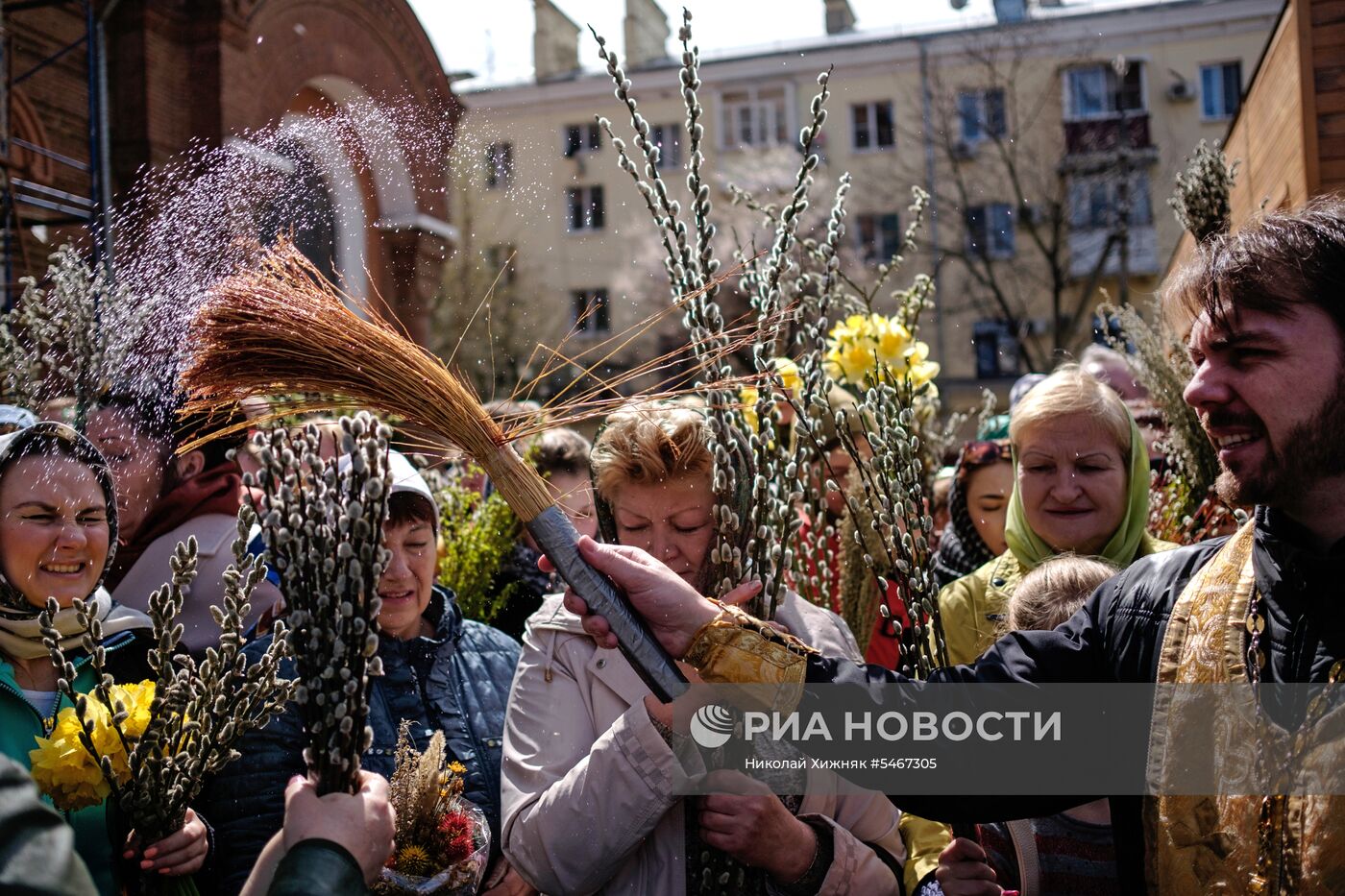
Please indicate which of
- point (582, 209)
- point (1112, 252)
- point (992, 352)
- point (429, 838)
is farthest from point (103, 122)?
point (992, 352)

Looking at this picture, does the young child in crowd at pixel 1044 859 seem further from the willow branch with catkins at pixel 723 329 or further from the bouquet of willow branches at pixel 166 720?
the bouquet of willow branches at pixel 166 720

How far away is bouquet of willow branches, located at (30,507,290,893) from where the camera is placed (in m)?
2.07

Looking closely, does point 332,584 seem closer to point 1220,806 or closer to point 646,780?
point 646,780

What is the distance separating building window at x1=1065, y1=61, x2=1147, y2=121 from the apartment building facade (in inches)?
1.6

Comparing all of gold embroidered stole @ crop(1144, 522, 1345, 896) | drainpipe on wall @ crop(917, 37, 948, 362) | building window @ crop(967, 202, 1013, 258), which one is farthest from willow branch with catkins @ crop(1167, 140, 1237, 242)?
building window @ crop(967, 202, 1013, 258)

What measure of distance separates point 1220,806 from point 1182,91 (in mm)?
26600

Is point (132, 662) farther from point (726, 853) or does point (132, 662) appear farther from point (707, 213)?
point (707, 213)

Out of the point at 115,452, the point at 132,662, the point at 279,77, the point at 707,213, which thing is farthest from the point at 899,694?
the point at 279,77

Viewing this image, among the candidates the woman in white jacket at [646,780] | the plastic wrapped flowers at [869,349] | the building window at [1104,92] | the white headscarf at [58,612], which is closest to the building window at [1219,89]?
the building window at [1104,92]

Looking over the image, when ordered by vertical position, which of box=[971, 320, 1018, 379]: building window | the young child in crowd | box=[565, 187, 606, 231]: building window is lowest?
the young child in crowd

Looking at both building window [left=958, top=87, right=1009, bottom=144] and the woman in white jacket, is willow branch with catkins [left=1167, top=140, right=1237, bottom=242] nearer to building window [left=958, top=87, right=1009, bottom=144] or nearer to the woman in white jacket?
the woman in white jacket

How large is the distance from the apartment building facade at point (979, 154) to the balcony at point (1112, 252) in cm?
4

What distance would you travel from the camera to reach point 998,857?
248cm

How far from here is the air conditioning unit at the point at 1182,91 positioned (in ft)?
82.2
